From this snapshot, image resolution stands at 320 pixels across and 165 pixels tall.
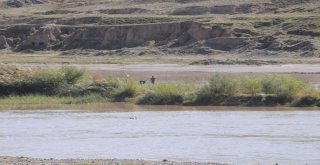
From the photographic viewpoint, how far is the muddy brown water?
79.6ft

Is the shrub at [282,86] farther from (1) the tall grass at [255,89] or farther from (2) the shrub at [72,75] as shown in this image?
(2) the shrub at [72,75]

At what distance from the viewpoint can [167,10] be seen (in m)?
99.8

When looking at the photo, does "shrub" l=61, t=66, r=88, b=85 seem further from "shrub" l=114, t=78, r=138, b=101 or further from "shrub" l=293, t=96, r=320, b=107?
"shrub" l=293, t=96, r=320, b=107

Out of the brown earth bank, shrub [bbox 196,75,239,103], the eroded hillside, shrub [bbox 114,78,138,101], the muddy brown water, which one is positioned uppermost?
the brown earth bank

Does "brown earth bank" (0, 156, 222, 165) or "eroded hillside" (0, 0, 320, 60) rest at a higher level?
"brown earth bank" (0, 156, 222, 165)

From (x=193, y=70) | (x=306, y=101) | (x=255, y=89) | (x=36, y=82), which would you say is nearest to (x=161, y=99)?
(x=255, y=89)

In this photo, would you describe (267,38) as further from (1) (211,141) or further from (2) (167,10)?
(1) (211,141)

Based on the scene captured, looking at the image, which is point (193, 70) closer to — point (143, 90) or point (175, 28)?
point (143, 90)

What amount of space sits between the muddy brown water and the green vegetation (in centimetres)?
110

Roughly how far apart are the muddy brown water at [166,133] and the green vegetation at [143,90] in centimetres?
110

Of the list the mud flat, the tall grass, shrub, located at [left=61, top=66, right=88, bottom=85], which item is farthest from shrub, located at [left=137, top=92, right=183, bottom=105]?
the mud flat

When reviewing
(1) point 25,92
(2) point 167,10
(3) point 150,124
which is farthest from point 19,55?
(3) point 150,124

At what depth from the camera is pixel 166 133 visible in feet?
95.8

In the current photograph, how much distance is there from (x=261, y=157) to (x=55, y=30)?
7140 centimetres
